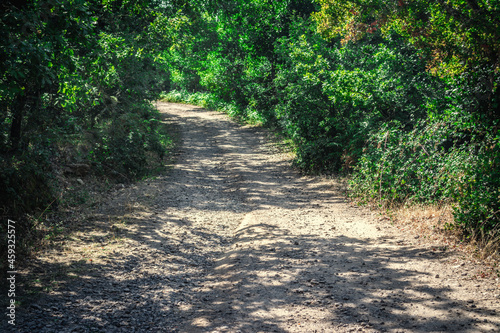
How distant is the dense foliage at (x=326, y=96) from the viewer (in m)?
5.78

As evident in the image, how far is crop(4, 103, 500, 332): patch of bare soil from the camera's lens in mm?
4199

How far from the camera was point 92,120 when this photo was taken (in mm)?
12039

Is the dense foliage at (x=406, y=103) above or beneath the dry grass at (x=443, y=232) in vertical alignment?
above

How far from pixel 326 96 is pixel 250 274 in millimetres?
8660

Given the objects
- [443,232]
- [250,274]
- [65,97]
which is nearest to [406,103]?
[443,232]

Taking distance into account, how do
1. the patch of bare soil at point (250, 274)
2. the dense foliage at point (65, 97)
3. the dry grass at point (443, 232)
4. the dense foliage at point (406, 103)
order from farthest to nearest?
the dense foliage at point (406, 103)
the dry grass at point (443, 232)
the dense foliage at point (65, 97)
the patch of bare soil at point (250, 274)

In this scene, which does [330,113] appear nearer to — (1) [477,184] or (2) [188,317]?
(1) [477,184]

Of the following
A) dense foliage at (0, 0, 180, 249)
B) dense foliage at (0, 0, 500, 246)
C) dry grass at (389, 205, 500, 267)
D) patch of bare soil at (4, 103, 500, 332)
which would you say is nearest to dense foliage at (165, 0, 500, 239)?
dense foliage at (0, 0, 500, 246)

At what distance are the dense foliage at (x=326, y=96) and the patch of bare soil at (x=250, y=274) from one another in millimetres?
1282

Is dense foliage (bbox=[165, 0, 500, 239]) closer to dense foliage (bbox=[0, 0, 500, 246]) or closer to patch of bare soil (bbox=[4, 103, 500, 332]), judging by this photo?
dense foliage (bbox=[0, 0, 500, 246])

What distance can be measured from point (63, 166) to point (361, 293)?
8.47 meters

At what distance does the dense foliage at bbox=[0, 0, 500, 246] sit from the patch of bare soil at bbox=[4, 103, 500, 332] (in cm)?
128

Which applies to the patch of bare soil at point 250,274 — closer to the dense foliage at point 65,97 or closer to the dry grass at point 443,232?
the dry grass at point 443,232

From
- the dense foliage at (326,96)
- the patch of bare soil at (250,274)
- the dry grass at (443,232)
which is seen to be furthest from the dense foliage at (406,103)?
the patch of bare soil at (250,274)
